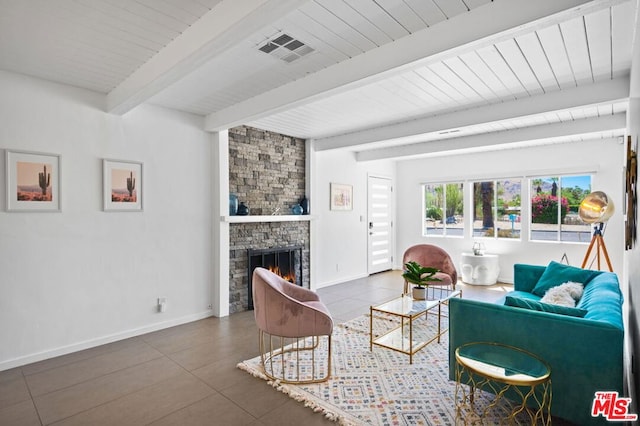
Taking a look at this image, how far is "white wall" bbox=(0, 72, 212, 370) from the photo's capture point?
3086 millimetres

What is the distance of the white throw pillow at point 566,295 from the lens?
2.92 meters

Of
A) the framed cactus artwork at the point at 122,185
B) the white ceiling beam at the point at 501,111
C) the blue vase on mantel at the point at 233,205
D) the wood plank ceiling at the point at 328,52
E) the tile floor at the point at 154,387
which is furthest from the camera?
the blue vase on mantel at the point at 233,205

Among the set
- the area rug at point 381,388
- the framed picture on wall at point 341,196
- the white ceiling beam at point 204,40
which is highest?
the white ceiling beam at point 204,40

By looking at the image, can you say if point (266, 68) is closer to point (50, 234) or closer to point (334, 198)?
point (50, 234)

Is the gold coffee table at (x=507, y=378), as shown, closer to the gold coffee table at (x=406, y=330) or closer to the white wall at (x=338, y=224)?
the gold coffee table at (x=406, y=330)

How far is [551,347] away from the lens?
2045mm

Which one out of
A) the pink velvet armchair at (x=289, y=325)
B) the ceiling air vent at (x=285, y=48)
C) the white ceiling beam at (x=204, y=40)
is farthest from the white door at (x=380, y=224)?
the white ceiling beam at (x=204, y=40)

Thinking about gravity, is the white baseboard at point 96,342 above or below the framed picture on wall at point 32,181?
below

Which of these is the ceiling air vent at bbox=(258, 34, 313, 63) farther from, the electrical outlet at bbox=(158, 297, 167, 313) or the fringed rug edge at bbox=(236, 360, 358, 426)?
the electrical outlet at bbox=(158, 297, 167, 313)

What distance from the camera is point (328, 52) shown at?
265 cm

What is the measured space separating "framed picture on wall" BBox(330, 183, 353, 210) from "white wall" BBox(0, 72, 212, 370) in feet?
8.34

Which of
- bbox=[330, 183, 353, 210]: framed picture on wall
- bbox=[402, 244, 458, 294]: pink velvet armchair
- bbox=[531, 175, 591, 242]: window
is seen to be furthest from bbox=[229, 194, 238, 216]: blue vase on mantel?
bbox=[531, 175, 591, 242]: window

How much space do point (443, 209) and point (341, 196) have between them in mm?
2418

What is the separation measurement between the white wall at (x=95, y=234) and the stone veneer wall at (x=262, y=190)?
410mm
